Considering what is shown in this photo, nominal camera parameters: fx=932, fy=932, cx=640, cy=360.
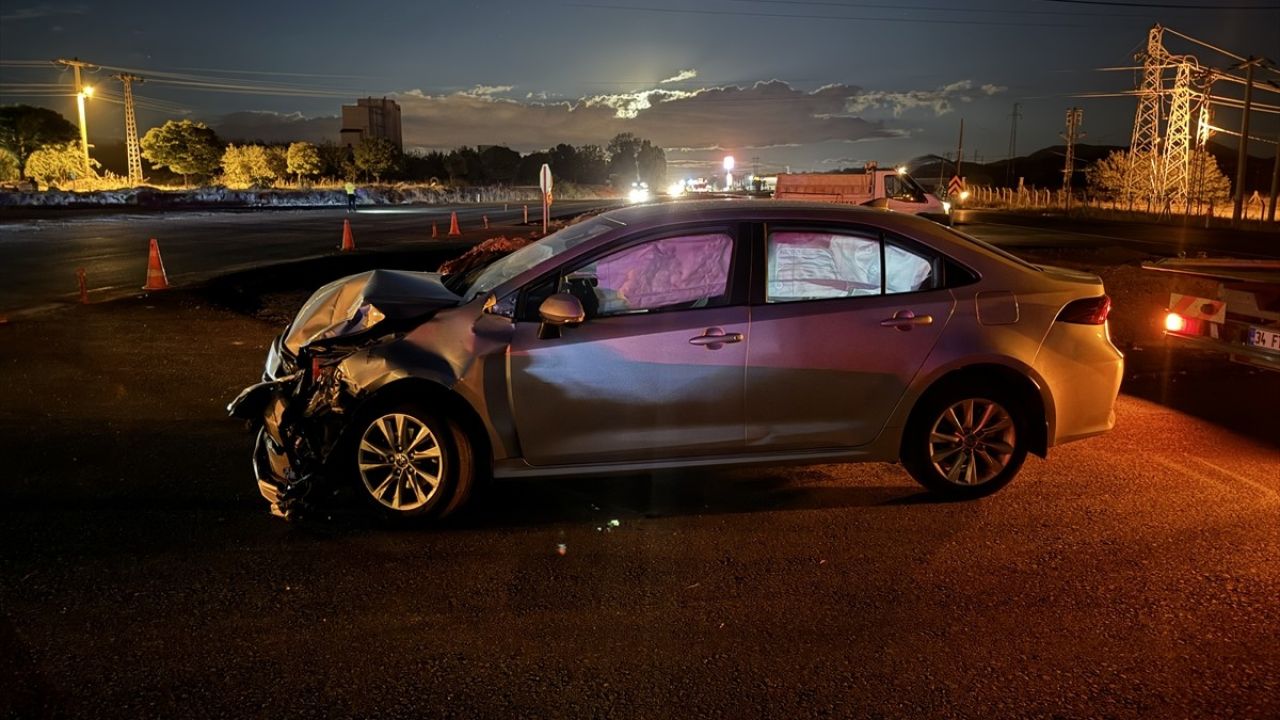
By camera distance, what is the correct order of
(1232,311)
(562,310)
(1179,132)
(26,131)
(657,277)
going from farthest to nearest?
(26,131)
(1179,132)
(1232,311)
(657,277)
(562,310)

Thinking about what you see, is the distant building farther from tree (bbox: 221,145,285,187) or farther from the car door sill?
the car door sill

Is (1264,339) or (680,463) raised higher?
(1264,339)

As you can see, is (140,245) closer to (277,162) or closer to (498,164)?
(277,162)

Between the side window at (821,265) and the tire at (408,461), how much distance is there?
189cm

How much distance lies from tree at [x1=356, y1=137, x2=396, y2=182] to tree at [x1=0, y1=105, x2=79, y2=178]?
1040 inches

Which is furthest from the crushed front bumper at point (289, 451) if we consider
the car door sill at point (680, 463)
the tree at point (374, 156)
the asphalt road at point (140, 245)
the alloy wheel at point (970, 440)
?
the tree at point (374, 156)

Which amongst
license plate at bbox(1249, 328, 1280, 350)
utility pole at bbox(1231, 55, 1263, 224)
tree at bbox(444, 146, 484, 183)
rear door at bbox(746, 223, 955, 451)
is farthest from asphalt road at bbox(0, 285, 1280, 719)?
tree at bbox(444, 146, 484, 183)

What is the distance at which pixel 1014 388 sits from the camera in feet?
17.4

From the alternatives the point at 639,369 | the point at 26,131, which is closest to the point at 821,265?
the point at 639,369

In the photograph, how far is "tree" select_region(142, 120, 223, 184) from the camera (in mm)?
86188

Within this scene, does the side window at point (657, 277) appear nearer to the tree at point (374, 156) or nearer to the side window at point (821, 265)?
the side window at point (821, 265)

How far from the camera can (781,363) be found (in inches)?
196

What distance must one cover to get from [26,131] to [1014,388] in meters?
92.8

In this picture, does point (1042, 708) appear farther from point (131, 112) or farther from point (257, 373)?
point (131, 112)
